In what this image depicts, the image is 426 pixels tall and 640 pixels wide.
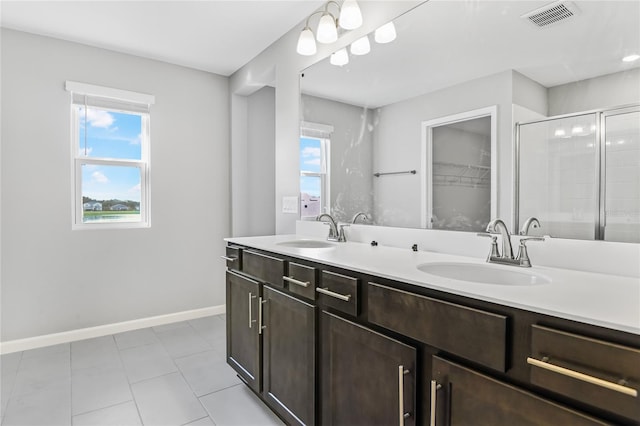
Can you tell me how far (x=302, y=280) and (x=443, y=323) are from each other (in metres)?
0.72

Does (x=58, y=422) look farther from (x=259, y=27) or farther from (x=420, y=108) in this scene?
(x=259, y=27)

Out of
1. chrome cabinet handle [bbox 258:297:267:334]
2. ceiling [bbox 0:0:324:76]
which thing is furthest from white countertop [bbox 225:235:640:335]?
ceiling [bbox 0:0:324:76]

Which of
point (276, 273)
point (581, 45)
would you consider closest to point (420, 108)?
point (581, 45)

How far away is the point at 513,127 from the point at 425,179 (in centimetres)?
49

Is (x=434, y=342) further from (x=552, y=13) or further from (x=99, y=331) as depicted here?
(x=99, y=331)

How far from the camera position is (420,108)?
1.84m

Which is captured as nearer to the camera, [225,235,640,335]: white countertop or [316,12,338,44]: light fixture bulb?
[225,235,640,335]: white countertop

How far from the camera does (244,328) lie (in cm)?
209

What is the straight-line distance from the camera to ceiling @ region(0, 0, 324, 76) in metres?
2.39

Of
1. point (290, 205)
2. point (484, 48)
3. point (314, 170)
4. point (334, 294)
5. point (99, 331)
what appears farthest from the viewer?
point (99, 331)

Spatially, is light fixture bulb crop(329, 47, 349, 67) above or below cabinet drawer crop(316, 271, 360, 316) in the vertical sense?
above

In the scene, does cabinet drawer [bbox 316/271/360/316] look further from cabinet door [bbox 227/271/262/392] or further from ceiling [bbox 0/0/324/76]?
ceiling [bbox 0/0/324/76]

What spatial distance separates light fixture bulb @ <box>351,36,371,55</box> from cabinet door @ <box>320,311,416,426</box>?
1.55 m

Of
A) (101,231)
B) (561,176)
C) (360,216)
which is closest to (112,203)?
(101,231)
